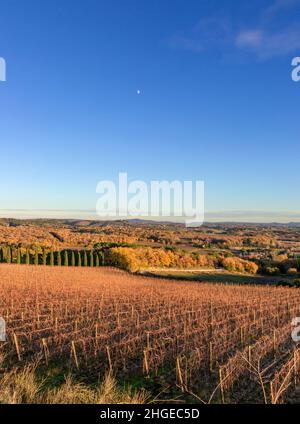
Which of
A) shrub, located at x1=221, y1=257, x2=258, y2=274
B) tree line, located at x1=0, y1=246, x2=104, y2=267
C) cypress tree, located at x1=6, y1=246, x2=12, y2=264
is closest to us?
cypress tree, located at x1=6, y1=246, x2=12, y2=264

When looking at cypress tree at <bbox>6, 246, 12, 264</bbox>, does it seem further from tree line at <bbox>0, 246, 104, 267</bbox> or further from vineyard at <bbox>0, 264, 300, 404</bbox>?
vineyard at <bbox>0, 264, 300, 404</bbox>

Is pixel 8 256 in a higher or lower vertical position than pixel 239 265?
higher

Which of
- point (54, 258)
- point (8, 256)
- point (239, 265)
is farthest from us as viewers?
point (239, 265)

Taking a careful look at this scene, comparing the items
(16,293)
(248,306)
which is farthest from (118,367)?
(16,293)

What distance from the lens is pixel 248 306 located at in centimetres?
2688

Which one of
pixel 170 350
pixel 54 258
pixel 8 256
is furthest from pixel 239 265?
pixel 170 350

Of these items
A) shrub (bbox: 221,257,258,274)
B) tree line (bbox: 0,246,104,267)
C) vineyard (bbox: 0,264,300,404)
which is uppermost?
vineyard (bbox: 0,264,300,404)

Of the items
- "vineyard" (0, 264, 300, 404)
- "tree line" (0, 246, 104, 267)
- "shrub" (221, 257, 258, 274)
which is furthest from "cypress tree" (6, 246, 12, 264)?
"shrub" (221, 257, 258, 274)

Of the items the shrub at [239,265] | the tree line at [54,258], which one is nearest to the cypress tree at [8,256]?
the tree line at [54,258]

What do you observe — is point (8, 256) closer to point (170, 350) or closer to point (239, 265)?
point (239, 265)

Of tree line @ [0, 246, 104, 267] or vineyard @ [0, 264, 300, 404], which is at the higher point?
vineyard @ [0, 264, 300, 404]

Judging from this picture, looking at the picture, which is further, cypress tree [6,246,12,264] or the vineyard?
cypress tree [6,246,12,264]

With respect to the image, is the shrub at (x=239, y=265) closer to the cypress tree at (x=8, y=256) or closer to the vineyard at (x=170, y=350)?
the cypress tree at (x=8, y=256)

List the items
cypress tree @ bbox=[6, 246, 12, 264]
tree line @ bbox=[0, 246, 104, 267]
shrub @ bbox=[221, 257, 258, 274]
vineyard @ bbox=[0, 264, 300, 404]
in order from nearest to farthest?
vineyard @ bbox=[0, 264, 300, 404], cypress tree @ bbox=[6, 246, 12, 264], tree line @ bbox=[0, 246, 104, 267], shrub @ bbox=[221, 257, 258, 274]
